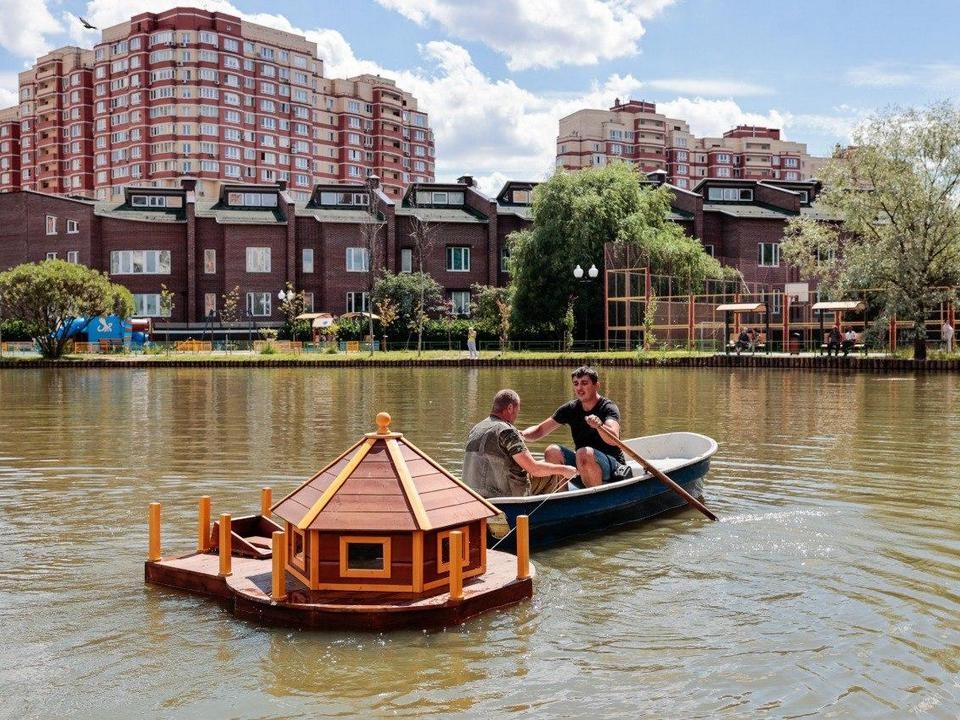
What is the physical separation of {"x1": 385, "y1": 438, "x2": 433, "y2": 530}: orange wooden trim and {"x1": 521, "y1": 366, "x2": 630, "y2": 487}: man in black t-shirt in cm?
280

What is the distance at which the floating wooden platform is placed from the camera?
6.81 m

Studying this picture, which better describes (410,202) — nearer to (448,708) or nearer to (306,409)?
(306,409)

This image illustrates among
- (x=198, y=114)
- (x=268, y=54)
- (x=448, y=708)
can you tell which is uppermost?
(x=268, y=54)

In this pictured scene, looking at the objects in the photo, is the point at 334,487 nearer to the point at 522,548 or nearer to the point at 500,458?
the point at 522,548

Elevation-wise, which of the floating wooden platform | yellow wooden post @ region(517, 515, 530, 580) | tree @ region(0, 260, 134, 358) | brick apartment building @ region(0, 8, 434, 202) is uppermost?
brick apartment building @ region(0, 8, 434, 202)

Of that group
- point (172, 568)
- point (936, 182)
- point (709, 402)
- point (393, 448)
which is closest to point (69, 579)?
point (172, 568)

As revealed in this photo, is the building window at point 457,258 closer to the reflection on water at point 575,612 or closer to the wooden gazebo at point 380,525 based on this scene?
the reflection on water at point 575,612

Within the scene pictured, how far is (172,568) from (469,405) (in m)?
16.6

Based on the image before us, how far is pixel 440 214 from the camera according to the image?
6844 centimetres

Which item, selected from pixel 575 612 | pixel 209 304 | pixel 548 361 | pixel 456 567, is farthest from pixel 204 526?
pixel 209 304

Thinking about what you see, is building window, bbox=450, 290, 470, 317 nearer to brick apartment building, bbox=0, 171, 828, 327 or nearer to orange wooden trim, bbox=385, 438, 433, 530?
brick apartment building, bbox=0, 171, 828, 327

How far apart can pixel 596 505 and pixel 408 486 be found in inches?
119

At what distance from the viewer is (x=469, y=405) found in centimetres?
2434

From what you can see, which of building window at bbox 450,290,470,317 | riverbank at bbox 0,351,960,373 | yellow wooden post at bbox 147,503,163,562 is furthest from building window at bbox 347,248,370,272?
yellow wooden post at bbox 147,503,163,562
